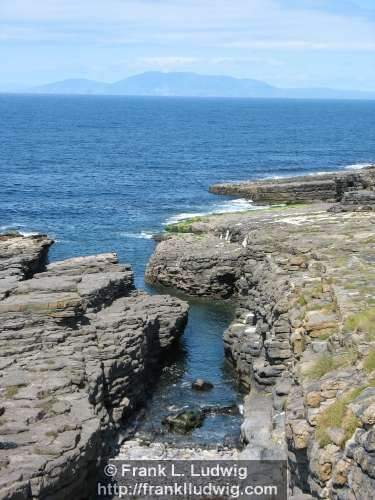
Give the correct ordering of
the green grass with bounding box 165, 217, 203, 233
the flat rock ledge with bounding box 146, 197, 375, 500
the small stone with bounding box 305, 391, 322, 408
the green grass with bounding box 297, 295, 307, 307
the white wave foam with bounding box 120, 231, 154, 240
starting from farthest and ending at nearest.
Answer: the white wave foam with bounding box 120, 231, 154, 240 < the green grass with bounding box 165, 217, 203, 233 < the green grass with bounding box 297, 295, 307, 307 < the small stone with bounding box 305, 391, 322, 408 < the flat rock ledge with bounding box 146, 197, 375, 500

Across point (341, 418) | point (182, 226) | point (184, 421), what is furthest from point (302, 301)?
point (182, 226)

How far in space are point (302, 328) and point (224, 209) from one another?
6728 cm

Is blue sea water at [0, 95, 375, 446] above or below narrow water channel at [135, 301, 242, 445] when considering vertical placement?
below

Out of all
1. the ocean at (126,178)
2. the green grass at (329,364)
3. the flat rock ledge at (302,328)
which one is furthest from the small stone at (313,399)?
the ocean at (126,178)

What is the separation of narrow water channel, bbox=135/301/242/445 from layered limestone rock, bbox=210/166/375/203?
139 ft

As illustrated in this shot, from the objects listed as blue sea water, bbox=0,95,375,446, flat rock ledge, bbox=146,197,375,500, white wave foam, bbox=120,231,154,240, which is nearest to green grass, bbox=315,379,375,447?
flat rock ledge, bbox=146,197,375,500

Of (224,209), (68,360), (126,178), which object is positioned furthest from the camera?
(126,178)

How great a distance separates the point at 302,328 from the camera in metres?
32.5

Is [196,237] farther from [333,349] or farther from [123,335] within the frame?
[333,349]

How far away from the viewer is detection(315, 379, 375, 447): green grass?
21.4 m

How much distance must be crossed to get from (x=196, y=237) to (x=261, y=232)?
1087 centimetres

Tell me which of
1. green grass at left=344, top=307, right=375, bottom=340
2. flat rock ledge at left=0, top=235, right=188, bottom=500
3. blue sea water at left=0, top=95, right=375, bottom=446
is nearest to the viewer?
green grass at left=344, top=307, right=375, bottom=340

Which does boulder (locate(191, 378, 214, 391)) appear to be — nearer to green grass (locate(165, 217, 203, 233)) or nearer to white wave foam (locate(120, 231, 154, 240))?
green grass (locate(165, 217, 203, 233))

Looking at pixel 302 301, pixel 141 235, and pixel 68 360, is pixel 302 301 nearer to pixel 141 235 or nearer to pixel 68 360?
pixel 68 360
